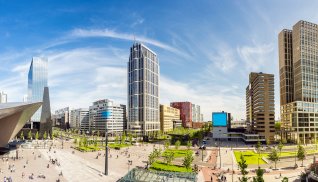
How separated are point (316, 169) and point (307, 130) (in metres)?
109

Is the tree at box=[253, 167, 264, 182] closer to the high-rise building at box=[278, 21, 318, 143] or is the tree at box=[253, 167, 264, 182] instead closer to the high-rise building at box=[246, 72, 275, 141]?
the high-rise building at box=[246, 72, 275, 141]

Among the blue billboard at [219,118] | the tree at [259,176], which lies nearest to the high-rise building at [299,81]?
the blue billboard at [219,118]

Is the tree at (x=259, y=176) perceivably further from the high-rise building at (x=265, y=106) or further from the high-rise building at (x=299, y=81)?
the high-rise building at (x=299, y=81)

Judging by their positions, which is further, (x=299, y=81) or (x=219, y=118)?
(x=219, y=118)

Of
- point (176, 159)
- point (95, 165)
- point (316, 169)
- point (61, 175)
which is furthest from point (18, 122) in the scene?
point (316, 169)

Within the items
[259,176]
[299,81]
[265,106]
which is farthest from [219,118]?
Result: [259,176]

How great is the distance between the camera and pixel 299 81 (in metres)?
149

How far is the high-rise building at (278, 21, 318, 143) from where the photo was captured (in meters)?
139

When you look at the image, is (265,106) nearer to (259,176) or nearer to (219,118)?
(219,118)

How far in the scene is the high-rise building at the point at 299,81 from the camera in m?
139

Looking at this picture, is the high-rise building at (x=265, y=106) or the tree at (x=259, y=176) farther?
the high-rise building at (x=265, y=106)

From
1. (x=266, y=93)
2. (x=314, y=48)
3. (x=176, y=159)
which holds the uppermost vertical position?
(x=314, y=48)

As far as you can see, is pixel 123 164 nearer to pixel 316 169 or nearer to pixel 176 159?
pixel 176 159

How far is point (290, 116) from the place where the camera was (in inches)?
5699
